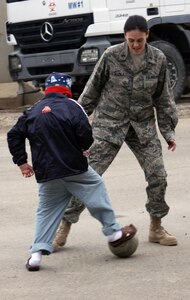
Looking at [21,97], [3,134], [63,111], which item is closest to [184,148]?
[3,134]

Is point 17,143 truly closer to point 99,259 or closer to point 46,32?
point 99,259

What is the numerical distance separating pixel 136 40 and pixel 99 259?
65.0 inches

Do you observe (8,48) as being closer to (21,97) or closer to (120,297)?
(21,97)

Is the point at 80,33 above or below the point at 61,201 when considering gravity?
below

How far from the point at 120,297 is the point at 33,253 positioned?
2.91ft

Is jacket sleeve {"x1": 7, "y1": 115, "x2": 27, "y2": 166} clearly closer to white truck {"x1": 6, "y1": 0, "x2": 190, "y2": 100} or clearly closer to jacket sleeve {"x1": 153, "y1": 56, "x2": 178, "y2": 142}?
jacket sleeve {"x1": 153, "y1": 56, "x2": 178, "y2": 142}

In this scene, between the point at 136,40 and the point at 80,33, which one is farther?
the point at 80,33

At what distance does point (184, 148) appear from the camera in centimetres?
1084

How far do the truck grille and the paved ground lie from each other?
5.52 metres

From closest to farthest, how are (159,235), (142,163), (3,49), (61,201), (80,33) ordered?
(61,201), (142,163), (159,235), (80,33), (3,49)

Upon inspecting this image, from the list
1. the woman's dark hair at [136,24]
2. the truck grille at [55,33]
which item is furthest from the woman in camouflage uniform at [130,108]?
the truck grille at [55,33]

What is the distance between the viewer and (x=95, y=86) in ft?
20.7

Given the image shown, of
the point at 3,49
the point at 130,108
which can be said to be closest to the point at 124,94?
the point at 130,108

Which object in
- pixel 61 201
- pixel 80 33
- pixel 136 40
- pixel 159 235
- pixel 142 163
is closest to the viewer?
pixel 61 201
